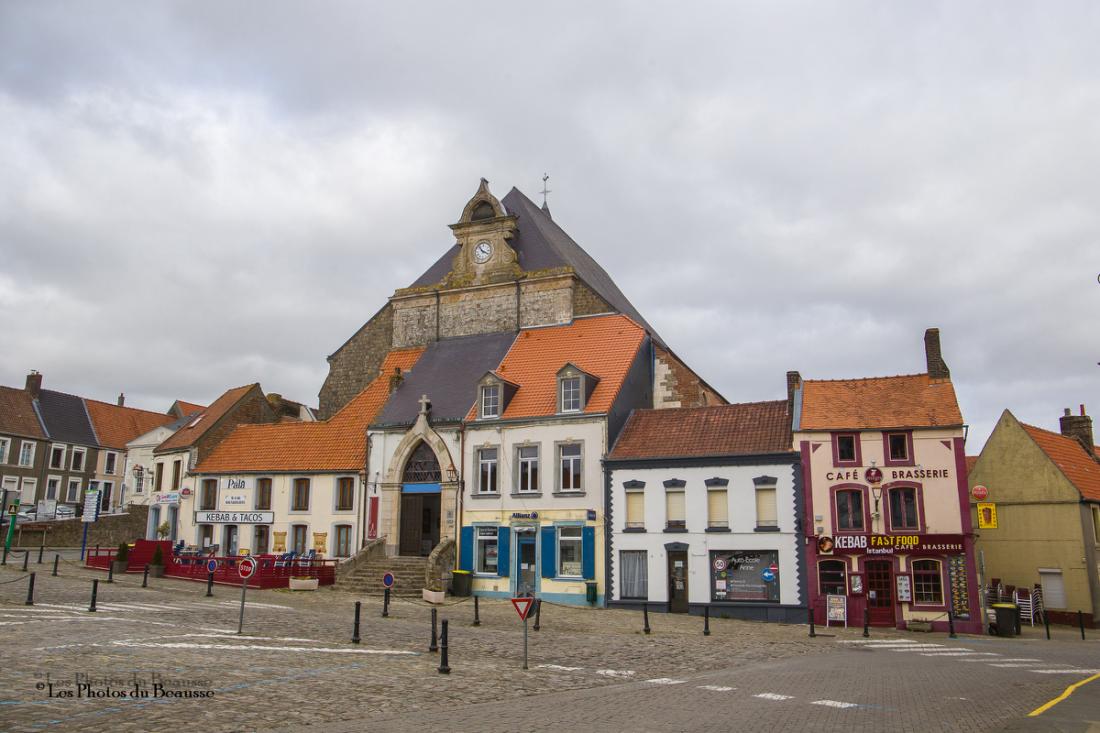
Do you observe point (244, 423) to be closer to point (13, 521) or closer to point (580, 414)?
point (13, 521)

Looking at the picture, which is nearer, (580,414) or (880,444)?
(880,444)

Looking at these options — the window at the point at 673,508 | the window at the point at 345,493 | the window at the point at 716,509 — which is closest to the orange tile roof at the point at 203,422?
the window at the point at 345,493

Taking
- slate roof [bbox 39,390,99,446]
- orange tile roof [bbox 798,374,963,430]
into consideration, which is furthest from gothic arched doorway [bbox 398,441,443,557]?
slate roof [bbox 39,390,99,446]

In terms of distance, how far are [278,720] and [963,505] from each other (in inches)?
949

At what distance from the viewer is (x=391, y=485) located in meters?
35.1

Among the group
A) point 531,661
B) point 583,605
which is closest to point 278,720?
point 531,661

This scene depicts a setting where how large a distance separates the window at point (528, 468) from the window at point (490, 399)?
216cm

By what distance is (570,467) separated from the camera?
107 feet

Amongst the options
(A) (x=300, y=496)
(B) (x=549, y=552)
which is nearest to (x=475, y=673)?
(B) (x=549, y=552)

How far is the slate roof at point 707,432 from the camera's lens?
30.4m

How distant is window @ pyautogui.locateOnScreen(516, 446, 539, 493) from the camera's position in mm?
32906

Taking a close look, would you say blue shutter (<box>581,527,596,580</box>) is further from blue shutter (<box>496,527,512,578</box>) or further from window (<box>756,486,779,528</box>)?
window (<box>756,486,779,528</box>)

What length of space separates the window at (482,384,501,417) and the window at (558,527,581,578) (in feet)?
18.5

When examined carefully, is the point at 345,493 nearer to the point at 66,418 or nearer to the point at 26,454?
the point at 26,454
